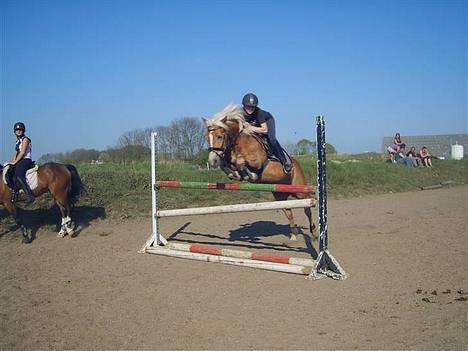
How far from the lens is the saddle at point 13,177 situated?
317 inches

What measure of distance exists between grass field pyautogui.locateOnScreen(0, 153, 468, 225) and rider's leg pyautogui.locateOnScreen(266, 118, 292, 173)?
5.44 m

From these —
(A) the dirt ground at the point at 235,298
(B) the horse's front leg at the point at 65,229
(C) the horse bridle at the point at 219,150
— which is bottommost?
(A) the dirt ground at the point at 235,298

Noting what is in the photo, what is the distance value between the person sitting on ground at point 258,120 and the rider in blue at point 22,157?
4.67 meters

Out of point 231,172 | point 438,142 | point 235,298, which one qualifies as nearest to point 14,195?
point 231,172

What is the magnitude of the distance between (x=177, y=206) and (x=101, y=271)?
6049 millimetres

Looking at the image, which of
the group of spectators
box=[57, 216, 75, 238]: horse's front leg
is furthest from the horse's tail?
the group of spectators

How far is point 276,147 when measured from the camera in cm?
629

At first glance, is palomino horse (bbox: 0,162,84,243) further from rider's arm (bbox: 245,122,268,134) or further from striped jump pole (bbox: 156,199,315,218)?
rider's arm (bbox: 245,122,268,134)

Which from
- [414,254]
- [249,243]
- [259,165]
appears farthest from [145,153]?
[414,254]

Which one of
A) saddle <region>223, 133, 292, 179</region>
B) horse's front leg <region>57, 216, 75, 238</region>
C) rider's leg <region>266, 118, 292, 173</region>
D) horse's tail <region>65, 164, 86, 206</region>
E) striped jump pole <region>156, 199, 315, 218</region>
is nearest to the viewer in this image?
striped jump pole <region>156, 199, 315, 218</region>

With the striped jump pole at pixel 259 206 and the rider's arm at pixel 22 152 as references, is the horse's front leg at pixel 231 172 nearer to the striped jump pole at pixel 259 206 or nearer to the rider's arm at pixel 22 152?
the striped jump pole at pixel 259 206

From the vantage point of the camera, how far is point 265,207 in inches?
213

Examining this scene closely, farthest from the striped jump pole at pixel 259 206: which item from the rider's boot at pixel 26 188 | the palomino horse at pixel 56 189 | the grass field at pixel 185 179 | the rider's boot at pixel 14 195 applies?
the grass field at pixel 185 179

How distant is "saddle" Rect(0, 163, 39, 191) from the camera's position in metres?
8.05
